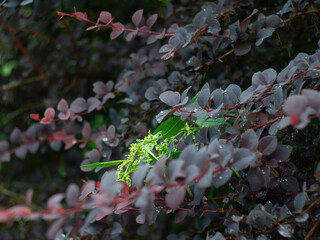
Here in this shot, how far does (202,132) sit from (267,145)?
0.15 meters

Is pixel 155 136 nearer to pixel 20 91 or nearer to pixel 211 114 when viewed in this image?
pixel 211 114

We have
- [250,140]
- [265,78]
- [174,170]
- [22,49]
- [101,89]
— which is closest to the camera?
[174,170]

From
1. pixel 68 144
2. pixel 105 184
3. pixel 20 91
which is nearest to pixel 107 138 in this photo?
pixel 68 144

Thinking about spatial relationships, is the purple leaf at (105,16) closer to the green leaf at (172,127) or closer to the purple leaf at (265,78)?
the green leaf at (172,127)

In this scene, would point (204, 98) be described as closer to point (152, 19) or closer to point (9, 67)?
point (152, 19)

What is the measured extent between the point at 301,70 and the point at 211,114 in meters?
0.20

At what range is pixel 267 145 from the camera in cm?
60

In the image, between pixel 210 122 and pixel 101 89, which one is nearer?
pixel 210 122

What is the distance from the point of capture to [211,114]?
A: 650 mm

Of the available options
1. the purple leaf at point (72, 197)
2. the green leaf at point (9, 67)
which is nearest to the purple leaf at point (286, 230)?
the purple leaf at point (72, 197)

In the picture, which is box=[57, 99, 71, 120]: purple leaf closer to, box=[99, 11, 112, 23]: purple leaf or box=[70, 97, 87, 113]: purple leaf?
box=[70, 97, 87, 113]: purple leaf

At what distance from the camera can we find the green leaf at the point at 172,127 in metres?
0.78

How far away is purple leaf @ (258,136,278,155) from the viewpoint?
596 mm

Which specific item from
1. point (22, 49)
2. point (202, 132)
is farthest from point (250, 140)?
point (22, 49)
